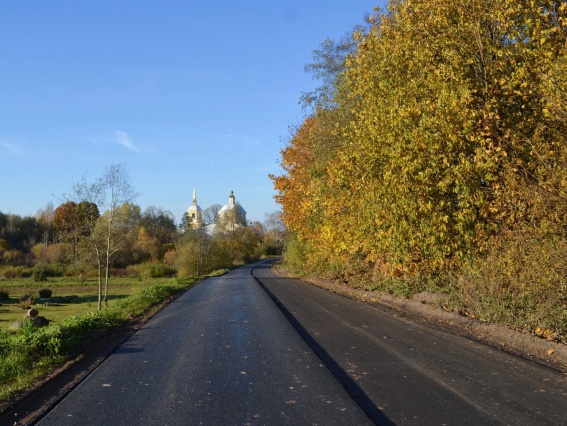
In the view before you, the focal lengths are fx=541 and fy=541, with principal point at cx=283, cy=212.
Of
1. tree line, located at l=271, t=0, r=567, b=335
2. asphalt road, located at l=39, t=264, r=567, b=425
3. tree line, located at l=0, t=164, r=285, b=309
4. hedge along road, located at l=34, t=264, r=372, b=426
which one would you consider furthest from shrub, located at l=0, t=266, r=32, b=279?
hedge along road, located at l=34, t=264, r=372, b=426

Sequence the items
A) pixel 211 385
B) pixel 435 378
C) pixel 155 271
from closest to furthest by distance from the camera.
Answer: pixel 211 385 → pixel 435 378 → pixel 155 271

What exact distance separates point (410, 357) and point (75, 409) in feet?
17.0

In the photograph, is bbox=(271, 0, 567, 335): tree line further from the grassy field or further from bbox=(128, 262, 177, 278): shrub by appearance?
bbox=(128, 262, 177, 278): shrub

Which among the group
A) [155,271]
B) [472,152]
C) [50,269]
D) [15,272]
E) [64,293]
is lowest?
[64,293]

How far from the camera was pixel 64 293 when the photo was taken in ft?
182

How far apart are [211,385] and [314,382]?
1.38m

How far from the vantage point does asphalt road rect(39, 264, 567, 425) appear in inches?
231

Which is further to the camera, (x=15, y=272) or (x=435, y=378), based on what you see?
(x=15, y=272)

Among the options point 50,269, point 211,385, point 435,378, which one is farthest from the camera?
point 50,269

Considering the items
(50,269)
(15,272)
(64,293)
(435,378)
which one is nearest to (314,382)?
(435,378)

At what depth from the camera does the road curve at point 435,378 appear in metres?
5.86

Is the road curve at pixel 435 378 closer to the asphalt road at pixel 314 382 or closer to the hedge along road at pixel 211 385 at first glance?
the asphalt road at pixel 314 382

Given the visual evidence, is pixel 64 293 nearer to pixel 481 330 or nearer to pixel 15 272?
pixel 15 272

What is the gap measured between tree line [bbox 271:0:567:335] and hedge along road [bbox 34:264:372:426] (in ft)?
16.2
